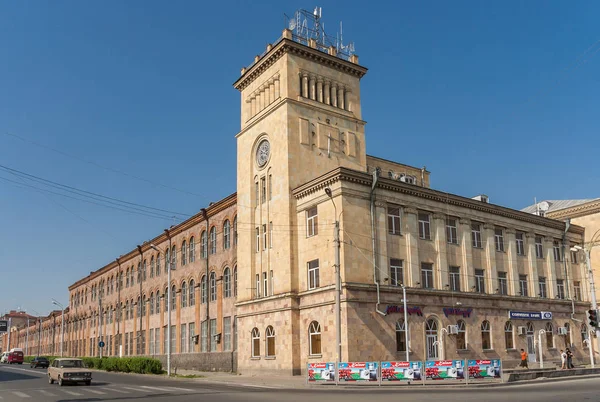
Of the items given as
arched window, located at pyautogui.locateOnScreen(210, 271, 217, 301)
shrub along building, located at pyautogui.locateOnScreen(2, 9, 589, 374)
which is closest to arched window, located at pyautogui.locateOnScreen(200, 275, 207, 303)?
shrub along building, located at pyautogui.locateOnScreen(2, 9, 589, 374)

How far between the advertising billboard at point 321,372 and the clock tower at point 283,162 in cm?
711

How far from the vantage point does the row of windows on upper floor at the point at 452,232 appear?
126 feet

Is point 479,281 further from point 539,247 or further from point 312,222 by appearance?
point 312,222

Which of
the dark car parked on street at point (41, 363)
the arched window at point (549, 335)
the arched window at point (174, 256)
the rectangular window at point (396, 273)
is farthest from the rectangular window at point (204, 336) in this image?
the dark car parked on street at point (41, 363)

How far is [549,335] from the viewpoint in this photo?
46719 mm

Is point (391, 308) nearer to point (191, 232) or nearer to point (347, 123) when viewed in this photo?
point (347, 123)

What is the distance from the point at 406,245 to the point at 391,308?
4881 mm

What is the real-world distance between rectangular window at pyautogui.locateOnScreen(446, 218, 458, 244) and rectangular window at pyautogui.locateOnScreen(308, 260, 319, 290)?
10.8 m

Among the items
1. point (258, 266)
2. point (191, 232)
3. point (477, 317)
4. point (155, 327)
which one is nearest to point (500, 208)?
point (477, 317)

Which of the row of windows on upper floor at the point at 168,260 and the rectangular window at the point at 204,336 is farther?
the rectangular window at the point at 204,336

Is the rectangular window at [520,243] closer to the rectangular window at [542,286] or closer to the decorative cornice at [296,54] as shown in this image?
the rectangular window at [542,286]

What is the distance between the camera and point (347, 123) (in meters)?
43.8

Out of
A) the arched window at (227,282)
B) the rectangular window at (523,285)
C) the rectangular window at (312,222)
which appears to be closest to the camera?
the rectangular window at (312,222)

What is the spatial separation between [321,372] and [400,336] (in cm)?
891
